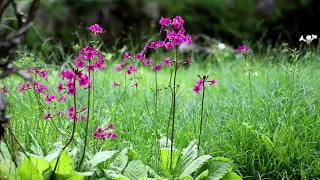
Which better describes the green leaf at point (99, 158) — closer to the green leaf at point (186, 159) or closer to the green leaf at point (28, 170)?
the green leaf at point (28, 170)

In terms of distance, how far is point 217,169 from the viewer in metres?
2.90

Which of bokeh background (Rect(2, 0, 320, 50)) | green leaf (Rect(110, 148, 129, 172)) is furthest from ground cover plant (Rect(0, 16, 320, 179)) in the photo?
bokeh background (Rect(2, 0, 320, 50))

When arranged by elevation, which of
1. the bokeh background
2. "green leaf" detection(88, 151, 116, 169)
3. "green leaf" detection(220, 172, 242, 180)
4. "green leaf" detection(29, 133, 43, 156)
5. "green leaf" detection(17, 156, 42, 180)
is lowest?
"green leaf" detection(220, 172, 242, 180)

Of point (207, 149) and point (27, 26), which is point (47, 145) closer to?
point (207, 149)

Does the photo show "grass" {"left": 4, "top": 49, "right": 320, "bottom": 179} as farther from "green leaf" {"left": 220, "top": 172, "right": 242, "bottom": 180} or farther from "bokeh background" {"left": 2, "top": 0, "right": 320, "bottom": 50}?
"bokeh background" {"left": 2, "top": 0, "right": 320, "bottom": 50}

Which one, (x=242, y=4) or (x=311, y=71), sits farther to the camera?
(x=242, y=4)

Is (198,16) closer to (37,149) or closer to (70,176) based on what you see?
(37,149)

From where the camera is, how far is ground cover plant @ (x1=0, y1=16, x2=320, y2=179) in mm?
2703

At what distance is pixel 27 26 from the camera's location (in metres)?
2.01

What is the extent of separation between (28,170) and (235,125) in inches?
59.9

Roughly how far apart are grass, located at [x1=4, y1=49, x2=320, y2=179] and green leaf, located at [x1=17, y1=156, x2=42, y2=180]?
1.04 ft

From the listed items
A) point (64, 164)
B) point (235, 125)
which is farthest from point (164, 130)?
point (64, 164)

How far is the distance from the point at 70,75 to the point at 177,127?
137 cm

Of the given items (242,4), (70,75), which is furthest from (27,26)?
(242,4)
